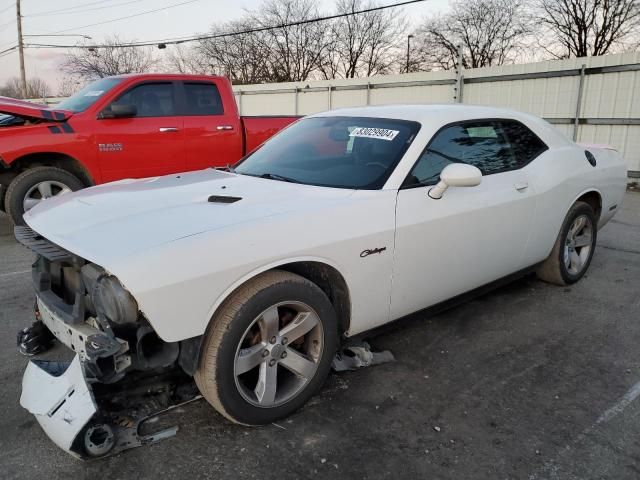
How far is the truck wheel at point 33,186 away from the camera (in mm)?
6289

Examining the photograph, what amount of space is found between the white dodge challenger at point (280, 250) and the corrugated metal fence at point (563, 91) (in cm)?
869

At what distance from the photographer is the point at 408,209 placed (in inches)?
118

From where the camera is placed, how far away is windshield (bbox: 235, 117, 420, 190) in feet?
10.3

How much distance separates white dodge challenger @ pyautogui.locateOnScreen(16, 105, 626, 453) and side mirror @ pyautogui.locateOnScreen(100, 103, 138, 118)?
330cm

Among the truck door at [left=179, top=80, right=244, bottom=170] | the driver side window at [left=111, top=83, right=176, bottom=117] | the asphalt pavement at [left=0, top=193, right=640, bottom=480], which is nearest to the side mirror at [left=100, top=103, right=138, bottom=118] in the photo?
the driver side window at [left=111, top=83, right=176, bottom=117]

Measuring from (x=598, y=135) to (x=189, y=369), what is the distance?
11910 millimetres

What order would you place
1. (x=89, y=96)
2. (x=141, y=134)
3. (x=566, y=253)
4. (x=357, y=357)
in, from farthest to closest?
(x=89, y=96) → (x=141, y=134) → (x=566, y=253) → (x=357, y=357)

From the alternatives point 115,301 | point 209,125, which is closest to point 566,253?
point 115,301

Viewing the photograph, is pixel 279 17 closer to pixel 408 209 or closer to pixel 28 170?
pixel 28 170

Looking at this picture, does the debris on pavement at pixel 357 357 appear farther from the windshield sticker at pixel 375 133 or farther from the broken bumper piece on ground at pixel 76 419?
the windshield sticker at pixel 375 133

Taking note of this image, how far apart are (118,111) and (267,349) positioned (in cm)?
495

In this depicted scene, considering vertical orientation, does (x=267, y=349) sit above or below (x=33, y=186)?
below

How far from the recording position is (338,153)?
344 cm

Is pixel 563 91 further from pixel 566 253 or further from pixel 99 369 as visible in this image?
pixel 99 369
